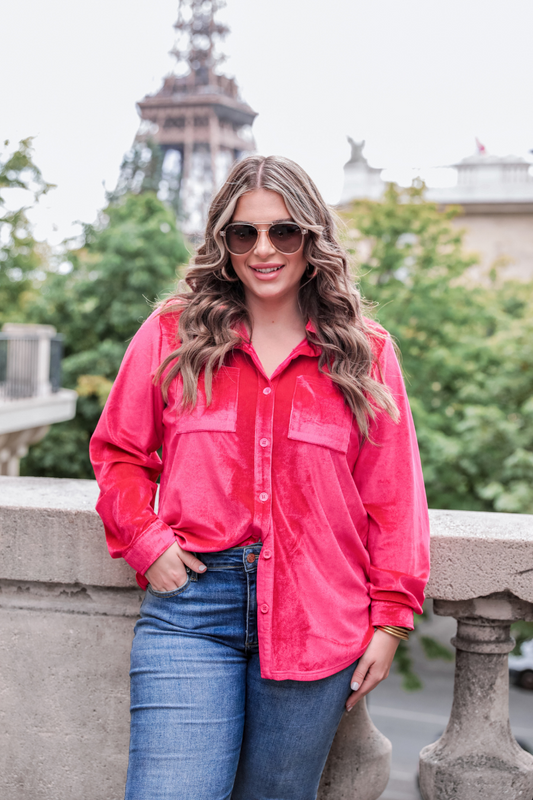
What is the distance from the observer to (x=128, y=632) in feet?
7.77

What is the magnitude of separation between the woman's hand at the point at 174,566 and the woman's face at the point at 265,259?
2.27ft

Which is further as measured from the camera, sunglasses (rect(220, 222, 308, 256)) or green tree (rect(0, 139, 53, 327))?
green tree (rect(0, 139, 53, 327))

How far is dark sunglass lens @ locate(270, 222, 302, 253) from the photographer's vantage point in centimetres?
194

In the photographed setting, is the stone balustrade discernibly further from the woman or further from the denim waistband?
the denim waistband

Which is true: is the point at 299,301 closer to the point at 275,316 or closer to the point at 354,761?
the point at 275,316

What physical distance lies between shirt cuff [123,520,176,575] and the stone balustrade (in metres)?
0.46

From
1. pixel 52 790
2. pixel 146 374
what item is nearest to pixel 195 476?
pixel 146 374

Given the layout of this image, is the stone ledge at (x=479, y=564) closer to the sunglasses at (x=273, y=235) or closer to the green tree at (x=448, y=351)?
the sunglasses at (x=273, y=235)

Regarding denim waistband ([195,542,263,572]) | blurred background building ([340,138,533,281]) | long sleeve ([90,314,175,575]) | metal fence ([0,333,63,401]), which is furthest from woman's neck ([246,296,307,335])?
blurred background building ([340,138,533,281])

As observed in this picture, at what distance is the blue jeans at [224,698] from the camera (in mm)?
1772

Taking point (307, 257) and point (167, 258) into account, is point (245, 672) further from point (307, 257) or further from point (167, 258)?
point (167, 258)

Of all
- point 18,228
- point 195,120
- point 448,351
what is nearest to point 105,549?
point 18,228

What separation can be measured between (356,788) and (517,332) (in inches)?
527

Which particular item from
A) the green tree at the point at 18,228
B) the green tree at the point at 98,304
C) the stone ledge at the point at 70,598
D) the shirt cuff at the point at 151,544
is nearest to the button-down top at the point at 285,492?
the shirt cuff at the point at 151,544
